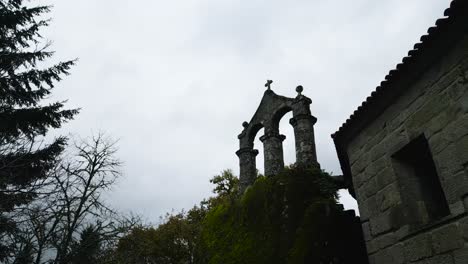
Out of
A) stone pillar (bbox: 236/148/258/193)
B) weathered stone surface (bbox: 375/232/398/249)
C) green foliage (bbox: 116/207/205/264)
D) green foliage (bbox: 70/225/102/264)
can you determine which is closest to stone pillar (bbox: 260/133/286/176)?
stone pillar (bbox: 236/148/258/193)

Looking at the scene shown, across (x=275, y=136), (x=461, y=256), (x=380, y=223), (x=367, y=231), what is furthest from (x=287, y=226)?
(x=461, y=256)

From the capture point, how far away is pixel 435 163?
13.5ft

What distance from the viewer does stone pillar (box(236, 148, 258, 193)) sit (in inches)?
347

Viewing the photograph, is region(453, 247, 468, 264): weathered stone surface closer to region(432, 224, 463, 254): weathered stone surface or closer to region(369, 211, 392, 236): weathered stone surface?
region(432, 224, 463, 254): weathered stone surface

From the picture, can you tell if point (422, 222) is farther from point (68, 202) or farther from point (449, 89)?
point (68, 202)

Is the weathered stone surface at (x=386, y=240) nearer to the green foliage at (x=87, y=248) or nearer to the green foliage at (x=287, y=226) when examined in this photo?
the green foliage at (x=287, y=226)

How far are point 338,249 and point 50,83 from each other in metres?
9.16

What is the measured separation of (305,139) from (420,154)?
3123mm

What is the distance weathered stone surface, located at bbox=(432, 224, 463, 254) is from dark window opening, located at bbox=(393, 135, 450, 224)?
42cm

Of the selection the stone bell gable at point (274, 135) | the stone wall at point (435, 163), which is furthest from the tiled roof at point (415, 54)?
the stone bell gable at point (274, 135)

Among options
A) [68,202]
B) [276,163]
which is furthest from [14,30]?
[276,163]

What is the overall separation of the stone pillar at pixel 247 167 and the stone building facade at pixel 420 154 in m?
3.46

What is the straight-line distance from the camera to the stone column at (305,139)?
7.44 meters

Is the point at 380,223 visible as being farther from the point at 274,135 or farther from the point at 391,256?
the point at 274,135
